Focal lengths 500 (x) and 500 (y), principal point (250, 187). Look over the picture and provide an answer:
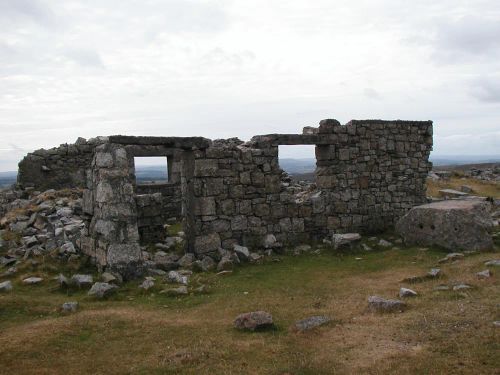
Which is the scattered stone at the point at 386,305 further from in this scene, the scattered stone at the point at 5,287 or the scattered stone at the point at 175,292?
the scattered stone at the point at 5,287

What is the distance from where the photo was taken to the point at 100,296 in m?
10.3

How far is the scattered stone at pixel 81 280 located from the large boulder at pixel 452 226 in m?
9.29

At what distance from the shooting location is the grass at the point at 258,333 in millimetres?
6688

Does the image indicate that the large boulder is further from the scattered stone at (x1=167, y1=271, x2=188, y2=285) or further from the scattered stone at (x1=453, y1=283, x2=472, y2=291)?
the scattered stone at (x1=167, y1=271, x2=188, y2=285)

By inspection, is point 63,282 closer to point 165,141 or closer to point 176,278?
point 176,278

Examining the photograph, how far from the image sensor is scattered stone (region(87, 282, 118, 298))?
10.3 metres

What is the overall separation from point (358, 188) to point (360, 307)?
28.0 feet

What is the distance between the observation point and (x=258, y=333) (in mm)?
8039

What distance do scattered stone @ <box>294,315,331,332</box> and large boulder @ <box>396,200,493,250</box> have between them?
7.01 m

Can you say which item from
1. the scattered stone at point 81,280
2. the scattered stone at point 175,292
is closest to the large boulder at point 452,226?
the scattered stone at point 175,292

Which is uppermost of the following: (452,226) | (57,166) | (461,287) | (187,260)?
(57,166)

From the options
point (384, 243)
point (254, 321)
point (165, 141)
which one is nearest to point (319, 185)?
point (384, 243)

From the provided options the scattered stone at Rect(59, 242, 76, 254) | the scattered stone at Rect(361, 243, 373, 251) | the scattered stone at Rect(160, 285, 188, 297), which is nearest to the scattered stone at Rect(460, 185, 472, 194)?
the scattered stone at Rect(361, 243, 373, 251)

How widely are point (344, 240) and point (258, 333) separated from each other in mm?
7659
